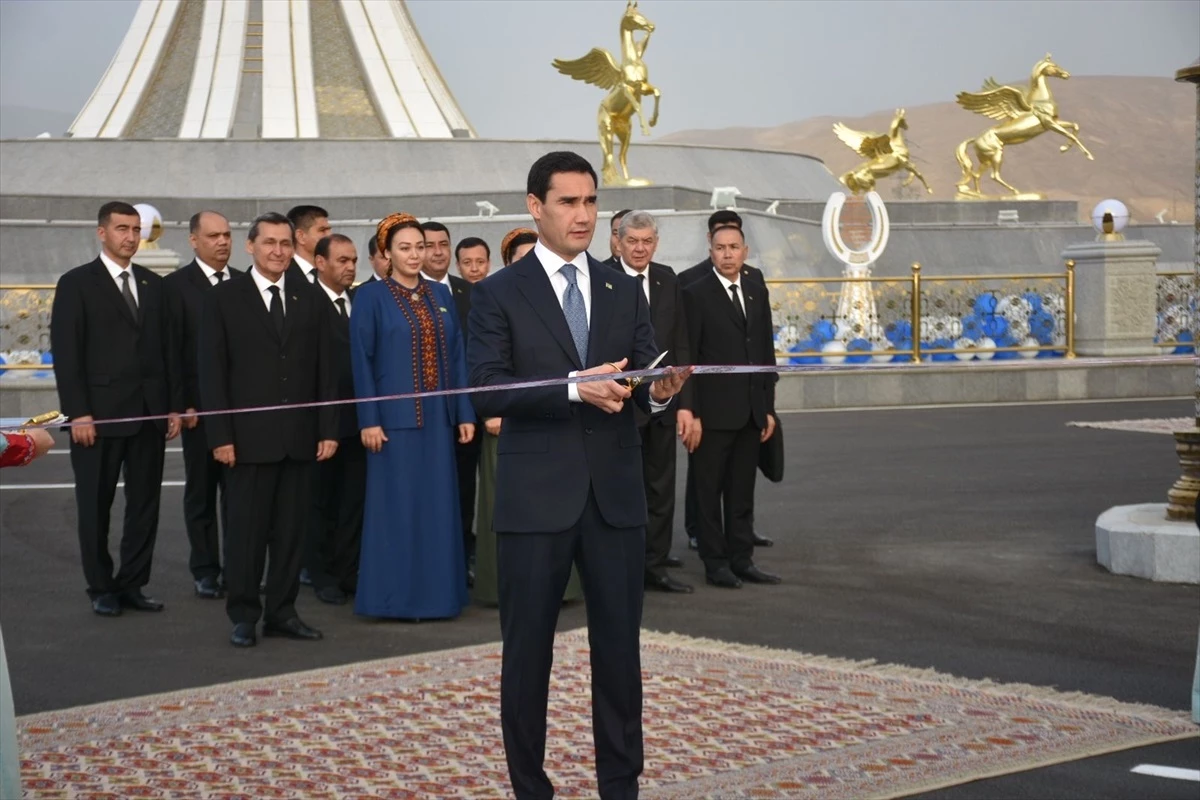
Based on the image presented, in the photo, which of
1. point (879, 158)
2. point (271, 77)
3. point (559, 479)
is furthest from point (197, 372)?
point (271, 77)

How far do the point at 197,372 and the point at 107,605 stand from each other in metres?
1.10

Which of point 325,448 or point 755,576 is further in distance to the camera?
point 755,576

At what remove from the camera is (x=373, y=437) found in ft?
22.7

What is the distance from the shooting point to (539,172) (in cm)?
386

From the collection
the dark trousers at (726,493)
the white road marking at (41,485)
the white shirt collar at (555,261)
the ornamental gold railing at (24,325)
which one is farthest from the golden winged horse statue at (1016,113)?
the white shirt collar at (555,261)

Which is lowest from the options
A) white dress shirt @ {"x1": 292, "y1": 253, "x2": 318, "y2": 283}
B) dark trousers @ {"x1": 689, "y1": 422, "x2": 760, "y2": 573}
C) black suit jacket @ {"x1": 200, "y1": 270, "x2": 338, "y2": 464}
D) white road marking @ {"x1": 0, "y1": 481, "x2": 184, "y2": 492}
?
white road marking @ {"x1": 0, "y1": 481, "x2": 184, "y2": 492}

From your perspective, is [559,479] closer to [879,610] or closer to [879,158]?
[879,610]

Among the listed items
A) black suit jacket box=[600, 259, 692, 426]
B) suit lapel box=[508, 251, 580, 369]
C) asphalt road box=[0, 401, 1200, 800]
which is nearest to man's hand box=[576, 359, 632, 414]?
suit lapel box=[508, 251, 580, 369]

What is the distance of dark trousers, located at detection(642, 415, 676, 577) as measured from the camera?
7.62 m

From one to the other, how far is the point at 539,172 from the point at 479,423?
3.72 meters

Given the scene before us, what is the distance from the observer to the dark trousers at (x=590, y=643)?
3.89 meters

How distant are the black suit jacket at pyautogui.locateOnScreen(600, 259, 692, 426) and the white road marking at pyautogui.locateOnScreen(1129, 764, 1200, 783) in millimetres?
3115

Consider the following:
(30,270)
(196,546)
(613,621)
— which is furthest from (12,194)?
(613,621)

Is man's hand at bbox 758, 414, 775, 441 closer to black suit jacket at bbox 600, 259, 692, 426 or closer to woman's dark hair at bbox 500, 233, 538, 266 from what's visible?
black suit jacket at bbox 600, 259, 692, 426
